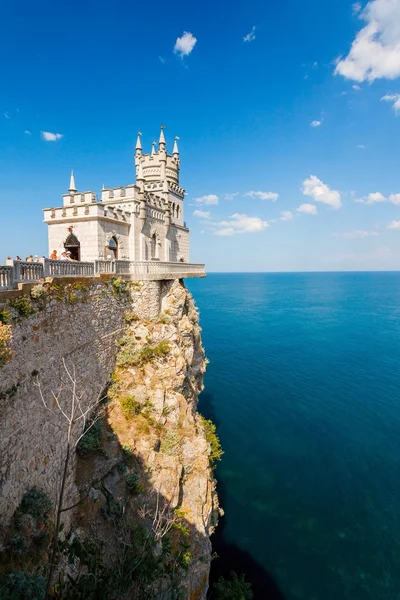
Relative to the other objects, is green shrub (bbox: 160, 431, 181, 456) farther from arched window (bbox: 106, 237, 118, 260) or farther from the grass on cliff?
arched window (bbox: 106, 237, 118, 260)

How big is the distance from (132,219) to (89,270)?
878 cm

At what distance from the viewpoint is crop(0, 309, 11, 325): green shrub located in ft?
33.4

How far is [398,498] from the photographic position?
2184 centimetres

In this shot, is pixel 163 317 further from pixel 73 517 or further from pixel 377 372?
pixel 377 372

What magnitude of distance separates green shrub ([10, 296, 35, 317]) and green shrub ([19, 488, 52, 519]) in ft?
21.8

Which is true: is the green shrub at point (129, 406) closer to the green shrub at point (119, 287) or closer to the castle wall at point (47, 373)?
the castle wall at point (47, 373)

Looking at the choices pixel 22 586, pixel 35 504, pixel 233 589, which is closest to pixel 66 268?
pixel 35 504

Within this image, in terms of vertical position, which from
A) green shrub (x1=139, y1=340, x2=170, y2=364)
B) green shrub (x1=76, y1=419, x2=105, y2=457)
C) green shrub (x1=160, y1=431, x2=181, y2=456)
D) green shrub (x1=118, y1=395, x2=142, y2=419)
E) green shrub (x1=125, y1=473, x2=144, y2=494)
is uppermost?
green shrub (x1=139, y1=340, x2=170, y2=364)

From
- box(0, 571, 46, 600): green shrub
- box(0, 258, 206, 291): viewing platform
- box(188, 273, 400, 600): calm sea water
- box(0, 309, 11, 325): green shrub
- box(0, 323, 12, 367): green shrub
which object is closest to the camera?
box(0, 571, 46, 600): green shrub

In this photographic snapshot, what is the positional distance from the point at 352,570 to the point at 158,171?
34.5 meters

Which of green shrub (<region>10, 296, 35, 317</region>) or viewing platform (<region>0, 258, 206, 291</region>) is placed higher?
viewing platform (<region>0, 258, 206, 291</region>)

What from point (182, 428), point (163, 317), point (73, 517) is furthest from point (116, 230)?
point (73, 517)

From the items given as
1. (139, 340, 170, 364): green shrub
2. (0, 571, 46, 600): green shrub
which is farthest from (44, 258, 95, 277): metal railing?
(0, 571, 46, 600): green shrub

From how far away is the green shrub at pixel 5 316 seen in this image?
33.4ft
